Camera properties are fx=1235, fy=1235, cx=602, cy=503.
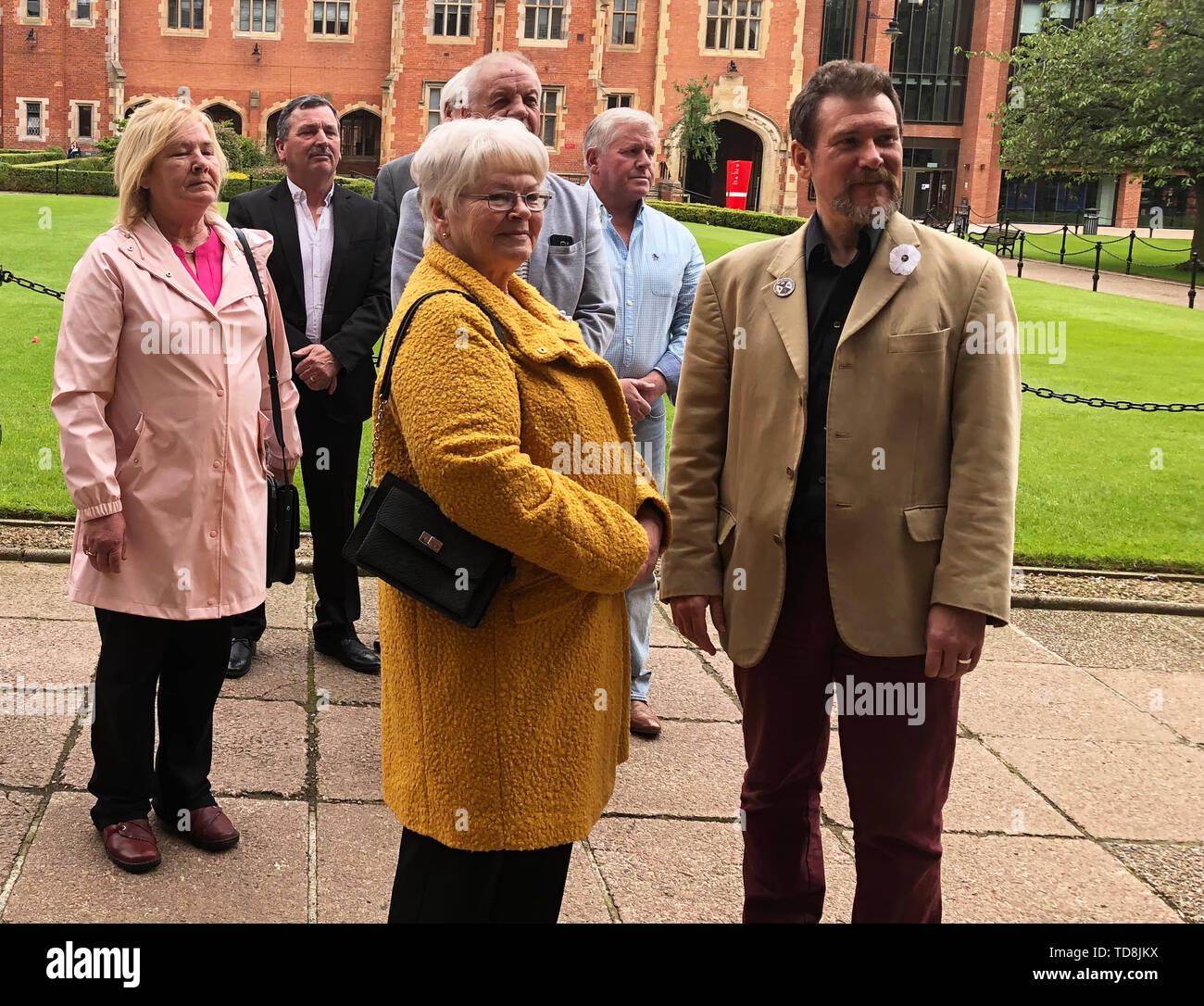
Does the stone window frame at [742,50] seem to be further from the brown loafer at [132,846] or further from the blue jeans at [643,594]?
the brown loafer at [132,846]

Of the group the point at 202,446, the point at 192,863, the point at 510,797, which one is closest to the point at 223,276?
the point at 202,446

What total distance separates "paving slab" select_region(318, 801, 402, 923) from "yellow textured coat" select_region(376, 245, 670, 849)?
3.15ft

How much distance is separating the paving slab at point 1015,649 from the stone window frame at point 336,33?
137ft

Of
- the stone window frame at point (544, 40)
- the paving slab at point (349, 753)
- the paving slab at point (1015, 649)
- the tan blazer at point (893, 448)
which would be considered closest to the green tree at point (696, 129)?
the stone window frame at point (544, 40)

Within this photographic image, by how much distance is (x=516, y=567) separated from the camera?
7.29ft

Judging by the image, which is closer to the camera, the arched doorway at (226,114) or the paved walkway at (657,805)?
the paved walkway at (657,805)

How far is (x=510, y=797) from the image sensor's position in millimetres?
2240

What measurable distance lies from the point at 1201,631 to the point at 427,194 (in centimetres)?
538

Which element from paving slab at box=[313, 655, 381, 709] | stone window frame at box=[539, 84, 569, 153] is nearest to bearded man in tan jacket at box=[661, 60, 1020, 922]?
paving slab at box=[313, 655, 381, 709]

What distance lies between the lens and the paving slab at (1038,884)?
337 centimetres

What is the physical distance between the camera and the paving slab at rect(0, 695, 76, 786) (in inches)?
149

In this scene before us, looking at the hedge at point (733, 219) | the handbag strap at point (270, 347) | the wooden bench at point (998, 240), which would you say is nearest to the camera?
the handbag strap at point (270, 347)

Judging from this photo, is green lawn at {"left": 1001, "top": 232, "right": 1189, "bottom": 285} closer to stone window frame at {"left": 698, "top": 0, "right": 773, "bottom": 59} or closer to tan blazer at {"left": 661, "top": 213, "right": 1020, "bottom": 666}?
stone window frame at {"left": 698, "top": 0, "right": 773, "bottom": 59}

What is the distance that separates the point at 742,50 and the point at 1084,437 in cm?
3624
